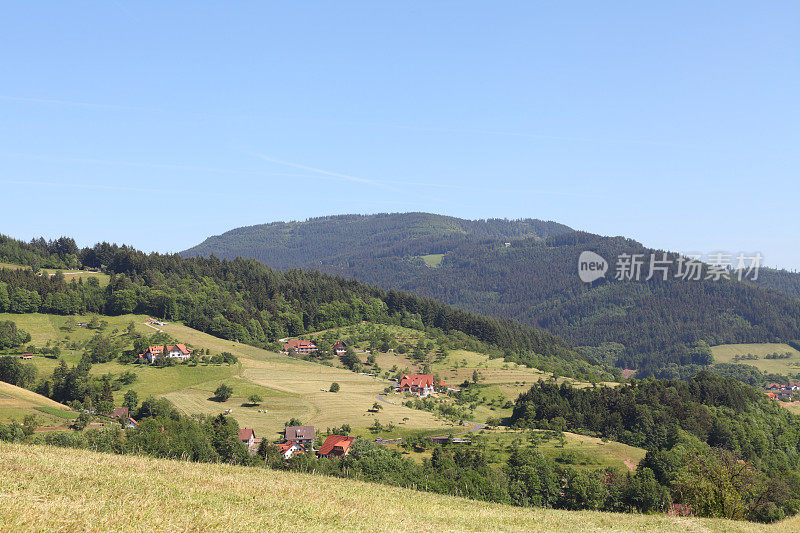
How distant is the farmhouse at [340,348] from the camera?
180475 millimetres

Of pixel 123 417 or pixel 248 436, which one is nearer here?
pixel 248 436

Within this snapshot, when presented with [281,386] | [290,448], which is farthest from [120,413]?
[281,386]

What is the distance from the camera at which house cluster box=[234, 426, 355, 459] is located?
79875 millimetres

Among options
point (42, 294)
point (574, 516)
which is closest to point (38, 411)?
point (574, 516)

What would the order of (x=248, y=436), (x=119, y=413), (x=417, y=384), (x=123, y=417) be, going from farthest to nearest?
(x=417, y=384) < (x=119, y=413) < (x=123, y=417) < (x=248, y=436)

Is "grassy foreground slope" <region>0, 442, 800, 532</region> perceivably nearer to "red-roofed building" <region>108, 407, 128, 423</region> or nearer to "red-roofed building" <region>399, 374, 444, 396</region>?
"red-roofed building" <region>108, 407, 128, 423</region>

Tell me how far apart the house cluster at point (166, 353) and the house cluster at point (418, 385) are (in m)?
52.9

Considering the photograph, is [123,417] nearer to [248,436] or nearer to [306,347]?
[248,436]

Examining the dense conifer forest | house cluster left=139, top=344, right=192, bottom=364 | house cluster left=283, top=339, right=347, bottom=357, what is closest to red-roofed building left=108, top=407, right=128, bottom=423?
house cluster left=139, top=344, right=192, bottom=364

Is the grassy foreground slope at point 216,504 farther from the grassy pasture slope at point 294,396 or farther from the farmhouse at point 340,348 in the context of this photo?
the farmhouse at point 340,348

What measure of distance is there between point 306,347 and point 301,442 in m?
91.1

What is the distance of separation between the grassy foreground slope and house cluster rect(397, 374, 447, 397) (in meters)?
112

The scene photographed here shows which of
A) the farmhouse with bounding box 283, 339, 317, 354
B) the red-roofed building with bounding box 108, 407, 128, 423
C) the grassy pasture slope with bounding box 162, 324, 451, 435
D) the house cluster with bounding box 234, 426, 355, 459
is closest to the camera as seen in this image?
the house cluster with bounding box 234, 426, 355, 459

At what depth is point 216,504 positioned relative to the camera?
19.4 m
